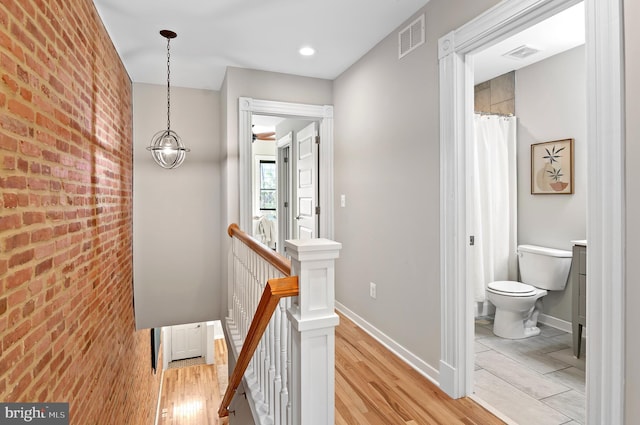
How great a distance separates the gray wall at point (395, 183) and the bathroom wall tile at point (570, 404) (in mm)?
702

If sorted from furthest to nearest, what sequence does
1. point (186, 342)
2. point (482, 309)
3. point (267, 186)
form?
point (267, 186)
point (186, 342)
point (482, 309)

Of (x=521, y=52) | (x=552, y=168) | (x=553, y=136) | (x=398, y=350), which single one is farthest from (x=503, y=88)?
(x=398, y=350)

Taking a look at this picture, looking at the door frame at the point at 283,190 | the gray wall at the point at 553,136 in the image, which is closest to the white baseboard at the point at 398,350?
the gray wall at the point at 553,136

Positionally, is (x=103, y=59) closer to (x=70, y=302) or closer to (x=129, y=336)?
(x=70, y=302)

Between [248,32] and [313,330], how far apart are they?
2515 millimetres

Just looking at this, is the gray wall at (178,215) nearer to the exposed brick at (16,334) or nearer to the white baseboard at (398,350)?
the white baseboard at (398,350)

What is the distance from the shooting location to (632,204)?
128 cm

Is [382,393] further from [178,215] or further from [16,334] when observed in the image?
[178,215]

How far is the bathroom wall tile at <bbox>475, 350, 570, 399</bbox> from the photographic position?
223 centimetres

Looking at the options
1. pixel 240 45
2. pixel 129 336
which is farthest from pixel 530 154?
pixel 129 336

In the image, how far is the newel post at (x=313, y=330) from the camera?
4.05 feet

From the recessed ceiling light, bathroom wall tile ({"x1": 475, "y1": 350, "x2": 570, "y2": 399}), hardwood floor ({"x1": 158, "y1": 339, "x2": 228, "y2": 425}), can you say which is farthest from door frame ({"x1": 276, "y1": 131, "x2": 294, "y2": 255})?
bathroom wall tile ({"x1": 475, "y1": 350, "x2": 570, "y2": 399})

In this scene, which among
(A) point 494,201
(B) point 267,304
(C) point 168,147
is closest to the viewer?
(B) point 267,304

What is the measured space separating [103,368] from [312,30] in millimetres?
2982
